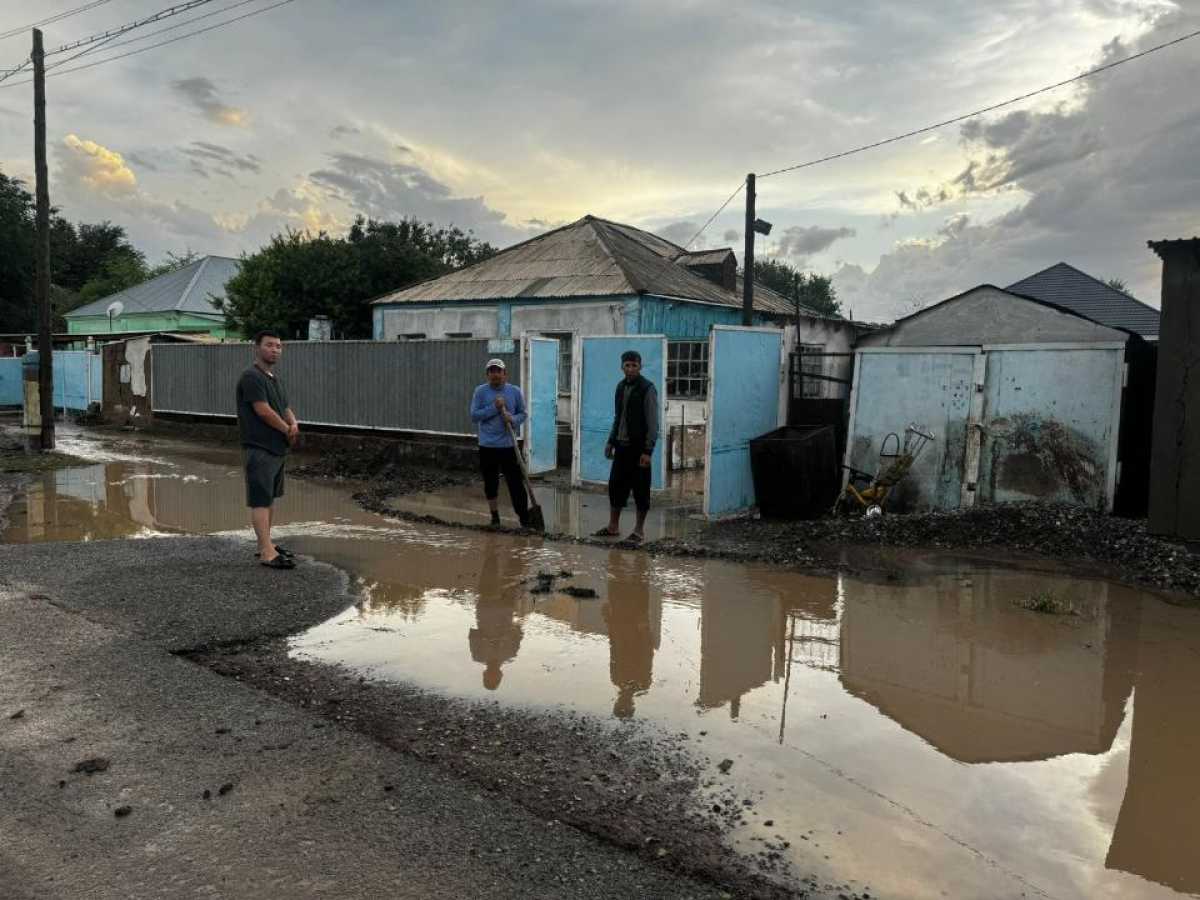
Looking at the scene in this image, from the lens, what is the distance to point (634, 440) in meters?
8.35

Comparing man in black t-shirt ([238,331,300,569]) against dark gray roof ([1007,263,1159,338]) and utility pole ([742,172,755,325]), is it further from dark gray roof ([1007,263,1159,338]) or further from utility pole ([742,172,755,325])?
dark gray roof ([1007,263,1159,338])

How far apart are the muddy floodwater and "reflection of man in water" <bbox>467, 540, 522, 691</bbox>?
0.02m

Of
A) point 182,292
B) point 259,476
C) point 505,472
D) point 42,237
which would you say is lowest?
point 505,472

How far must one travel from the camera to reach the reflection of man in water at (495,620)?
4906mm

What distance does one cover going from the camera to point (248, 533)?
338 inches

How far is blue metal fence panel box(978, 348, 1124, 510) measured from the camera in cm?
827

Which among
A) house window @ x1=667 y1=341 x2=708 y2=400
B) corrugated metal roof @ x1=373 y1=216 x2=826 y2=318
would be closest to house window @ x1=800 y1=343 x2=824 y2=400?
house window @ x1=667 y1=341 x2=708 y2=400

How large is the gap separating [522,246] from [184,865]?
72.2 feet

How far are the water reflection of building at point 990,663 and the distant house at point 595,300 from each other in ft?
36.7

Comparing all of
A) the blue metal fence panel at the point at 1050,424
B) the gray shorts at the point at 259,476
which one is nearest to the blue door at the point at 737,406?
the blue metal fence panel at the point at 1050,424

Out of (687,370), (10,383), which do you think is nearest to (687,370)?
(687,370)

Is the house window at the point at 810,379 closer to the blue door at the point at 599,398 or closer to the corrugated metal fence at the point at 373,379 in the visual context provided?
the blue door at the point at 599,398

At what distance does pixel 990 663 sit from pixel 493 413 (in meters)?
5.24

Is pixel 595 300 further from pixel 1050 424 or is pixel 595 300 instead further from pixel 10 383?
pixel 10 383
